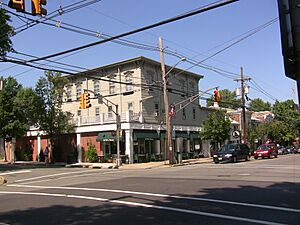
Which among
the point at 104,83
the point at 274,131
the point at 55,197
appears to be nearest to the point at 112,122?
Answer: the point at 104,83

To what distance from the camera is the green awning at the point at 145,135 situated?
38.6 metres

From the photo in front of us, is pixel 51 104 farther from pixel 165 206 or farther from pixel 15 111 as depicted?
pixel 165 206

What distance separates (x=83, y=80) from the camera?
152 ft

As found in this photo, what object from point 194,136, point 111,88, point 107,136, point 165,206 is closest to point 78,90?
point 111,88

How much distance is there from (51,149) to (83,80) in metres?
8.55

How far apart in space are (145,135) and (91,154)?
18.3 ft

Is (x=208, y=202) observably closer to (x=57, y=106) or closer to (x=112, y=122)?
(x=112, y=122)

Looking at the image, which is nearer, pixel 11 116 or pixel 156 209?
pixel 156 209

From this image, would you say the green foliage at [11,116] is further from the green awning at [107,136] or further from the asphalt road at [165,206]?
the asphalt road at [165,206]

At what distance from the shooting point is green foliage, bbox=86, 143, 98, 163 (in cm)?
3969

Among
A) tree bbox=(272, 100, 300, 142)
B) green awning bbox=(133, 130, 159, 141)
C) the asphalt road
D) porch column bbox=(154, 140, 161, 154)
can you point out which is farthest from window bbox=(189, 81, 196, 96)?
the asphalt road

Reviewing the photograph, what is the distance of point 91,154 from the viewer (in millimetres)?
39844

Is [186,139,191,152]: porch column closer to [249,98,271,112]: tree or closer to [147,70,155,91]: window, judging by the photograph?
[147,70,155,91]: window

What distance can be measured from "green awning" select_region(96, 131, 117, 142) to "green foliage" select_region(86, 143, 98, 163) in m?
1.19
